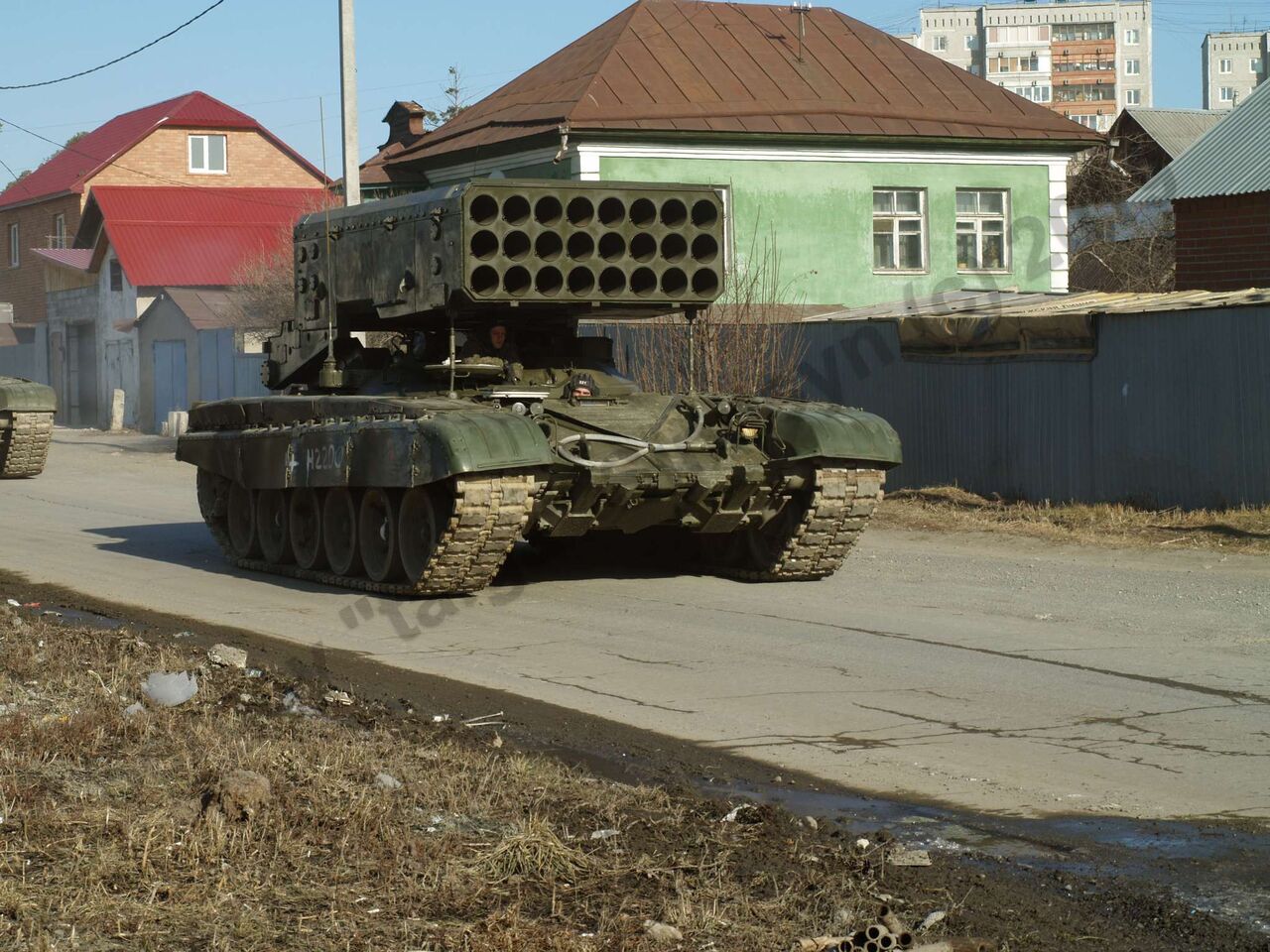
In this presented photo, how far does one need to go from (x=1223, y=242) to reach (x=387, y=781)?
18336mm

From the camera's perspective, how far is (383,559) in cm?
1243

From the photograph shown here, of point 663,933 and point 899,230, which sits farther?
point 899,230

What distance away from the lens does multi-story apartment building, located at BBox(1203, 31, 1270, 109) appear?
500ft

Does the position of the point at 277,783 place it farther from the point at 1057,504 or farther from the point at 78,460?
the point at 78,460

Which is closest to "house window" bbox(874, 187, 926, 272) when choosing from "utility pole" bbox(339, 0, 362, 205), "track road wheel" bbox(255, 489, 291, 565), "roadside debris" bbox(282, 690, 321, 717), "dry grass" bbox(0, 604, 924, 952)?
"utility pole" bbox(339, 0, 362, 205)

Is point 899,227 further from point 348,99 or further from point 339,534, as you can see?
point 339,534

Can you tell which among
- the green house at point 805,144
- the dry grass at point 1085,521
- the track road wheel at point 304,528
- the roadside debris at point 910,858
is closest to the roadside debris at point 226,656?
the track road wheel at point 304,528

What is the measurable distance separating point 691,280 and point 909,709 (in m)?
5.60

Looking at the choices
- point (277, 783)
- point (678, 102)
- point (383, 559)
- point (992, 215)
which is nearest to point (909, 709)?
point (277, 783)

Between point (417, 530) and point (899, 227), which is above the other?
point (899, 227)

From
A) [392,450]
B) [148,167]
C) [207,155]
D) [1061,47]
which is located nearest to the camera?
[392,450]

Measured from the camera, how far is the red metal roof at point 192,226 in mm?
43094

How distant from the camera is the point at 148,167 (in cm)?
5153

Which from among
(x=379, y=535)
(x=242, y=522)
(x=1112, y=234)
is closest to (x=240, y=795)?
(x=379, y=535)
